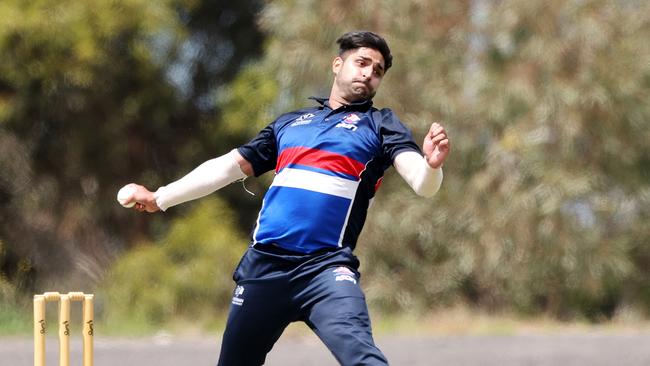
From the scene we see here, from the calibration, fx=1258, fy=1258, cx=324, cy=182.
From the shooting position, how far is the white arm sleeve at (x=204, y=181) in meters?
4.75

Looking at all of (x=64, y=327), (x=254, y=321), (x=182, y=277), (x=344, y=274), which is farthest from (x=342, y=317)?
(x=182, y=277)

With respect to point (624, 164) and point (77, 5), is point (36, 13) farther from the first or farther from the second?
point (624, 164)

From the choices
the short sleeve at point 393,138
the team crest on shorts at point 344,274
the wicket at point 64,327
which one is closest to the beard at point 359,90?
the short sleeve at point 393,138

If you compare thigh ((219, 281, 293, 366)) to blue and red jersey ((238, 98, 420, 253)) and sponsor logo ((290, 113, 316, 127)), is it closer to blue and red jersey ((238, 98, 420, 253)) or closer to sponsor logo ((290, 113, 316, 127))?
blue and red jersey ((238, 98, 420, 253))

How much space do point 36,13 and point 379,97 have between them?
3695mm

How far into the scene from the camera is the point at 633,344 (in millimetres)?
10188

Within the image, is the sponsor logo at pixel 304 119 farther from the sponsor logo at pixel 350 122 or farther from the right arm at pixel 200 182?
the right arm at pixel 200 182

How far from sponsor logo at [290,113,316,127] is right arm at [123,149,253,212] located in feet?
0.94

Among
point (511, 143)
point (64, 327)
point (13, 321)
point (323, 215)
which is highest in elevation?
point (511, 143)

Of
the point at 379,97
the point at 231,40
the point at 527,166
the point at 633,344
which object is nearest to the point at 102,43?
the point at 231,40

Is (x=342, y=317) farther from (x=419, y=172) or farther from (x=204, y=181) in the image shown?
(x=204, y=181)

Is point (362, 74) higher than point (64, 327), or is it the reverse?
point (362, 74)

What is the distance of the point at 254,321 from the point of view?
4.33 m

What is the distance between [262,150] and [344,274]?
70 cm
